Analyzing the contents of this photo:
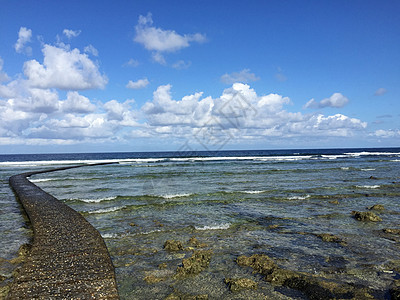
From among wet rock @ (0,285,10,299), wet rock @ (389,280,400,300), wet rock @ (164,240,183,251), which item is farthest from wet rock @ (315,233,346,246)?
wet rock @ (0,285,10,299)

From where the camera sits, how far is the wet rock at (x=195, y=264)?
19.1ft

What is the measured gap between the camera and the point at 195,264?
6.14 metres

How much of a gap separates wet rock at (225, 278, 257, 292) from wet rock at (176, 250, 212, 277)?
0.85 m

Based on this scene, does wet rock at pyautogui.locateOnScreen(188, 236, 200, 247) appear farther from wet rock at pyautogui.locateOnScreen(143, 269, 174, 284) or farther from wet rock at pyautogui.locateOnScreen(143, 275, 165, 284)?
wet rock at pyautogui.locateOnScreen(143, 275, 165, 284)

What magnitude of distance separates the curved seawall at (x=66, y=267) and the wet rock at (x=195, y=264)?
1.47 meters

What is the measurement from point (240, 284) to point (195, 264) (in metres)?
1.30

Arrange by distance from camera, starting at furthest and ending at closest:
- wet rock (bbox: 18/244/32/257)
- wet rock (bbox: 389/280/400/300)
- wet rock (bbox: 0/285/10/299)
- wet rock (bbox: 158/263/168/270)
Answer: wet rock (bbox: 18/244/32/257) < wet rock (bbox: 158/263/168/270) < wet rock (bbox: 0/285/10/299) < wet rock (bbox: 389/280/400/300)

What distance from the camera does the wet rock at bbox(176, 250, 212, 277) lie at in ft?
19.1

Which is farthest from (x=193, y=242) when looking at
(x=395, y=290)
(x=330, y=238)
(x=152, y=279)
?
(x=395, y=290)

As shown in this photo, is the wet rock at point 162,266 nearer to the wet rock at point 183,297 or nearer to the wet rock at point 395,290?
the wet rock at point 183,297

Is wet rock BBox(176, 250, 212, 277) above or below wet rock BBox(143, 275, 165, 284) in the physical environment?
above

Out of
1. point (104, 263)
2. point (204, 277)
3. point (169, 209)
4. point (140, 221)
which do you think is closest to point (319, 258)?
point (204, 277)

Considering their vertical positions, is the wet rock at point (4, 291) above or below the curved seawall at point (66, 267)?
below

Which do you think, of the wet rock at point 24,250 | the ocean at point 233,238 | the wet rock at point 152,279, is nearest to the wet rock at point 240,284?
the ocean at point 233,238
